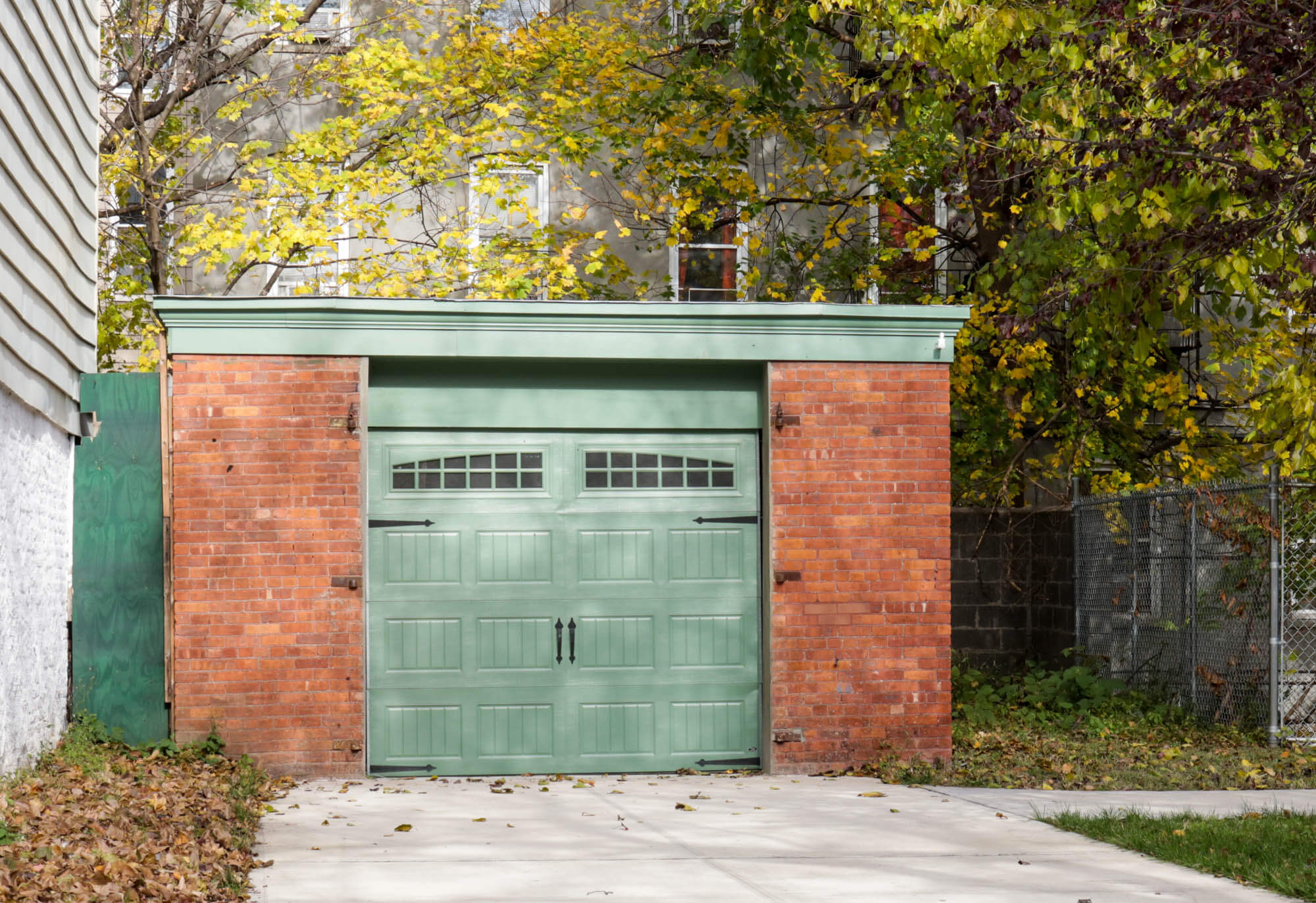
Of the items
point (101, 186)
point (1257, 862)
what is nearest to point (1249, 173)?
point (1257, 862)

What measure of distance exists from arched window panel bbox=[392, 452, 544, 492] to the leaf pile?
230 cm

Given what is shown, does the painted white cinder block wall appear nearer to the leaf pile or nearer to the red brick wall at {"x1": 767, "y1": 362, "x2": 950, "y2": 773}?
the leaf pile

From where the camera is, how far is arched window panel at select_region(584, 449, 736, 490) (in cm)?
1045

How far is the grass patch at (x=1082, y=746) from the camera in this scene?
32.4ft

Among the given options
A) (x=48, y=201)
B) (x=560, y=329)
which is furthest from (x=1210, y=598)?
(x=48, y=201)

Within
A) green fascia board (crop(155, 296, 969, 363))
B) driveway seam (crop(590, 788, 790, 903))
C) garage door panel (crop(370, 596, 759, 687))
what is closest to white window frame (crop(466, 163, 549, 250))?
green fascia board (crop(155, 296, 969, 363))

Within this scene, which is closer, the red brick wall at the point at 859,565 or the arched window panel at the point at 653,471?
the red brick wall at the point at 859,565

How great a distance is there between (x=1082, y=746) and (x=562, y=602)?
457 cm

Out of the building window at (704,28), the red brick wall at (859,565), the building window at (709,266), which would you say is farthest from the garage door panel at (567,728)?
the building window at (709,266)

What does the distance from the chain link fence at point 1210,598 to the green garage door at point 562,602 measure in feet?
14.9

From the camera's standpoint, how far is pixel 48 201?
369 inches

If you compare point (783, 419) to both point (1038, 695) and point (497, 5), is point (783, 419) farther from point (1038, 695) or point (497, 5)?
point (497, 5)

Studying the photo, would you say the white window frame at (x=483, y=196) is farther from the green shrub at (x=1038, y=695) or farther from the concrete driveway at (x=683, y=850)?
the concrete driveway at (x=683, y=850)

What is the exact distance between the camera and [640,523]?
10.4 meters
